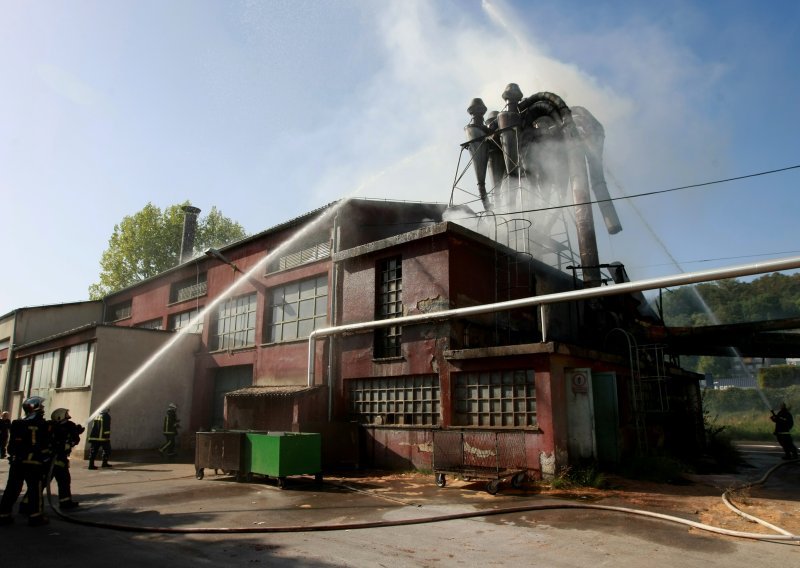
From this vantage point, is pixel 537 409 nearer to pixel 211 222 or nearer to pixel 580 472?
pixel 580 472

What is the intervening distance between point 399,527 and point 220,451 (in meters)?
6.32

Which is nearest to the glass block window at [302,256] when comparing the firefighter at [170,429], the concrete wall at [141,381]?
the concrete wall at [141,381]

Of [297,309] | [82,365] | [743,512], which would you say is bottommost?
[743,512]

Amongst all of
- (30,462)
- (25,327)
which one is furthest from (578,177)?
(25,327)

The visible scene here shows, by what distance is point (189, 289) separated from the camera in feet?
76.7

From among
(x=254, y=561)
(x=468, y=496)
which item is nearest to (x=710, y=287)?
(x=468, y=496)

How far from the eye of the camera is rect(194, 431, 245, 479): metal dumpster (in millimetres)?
11531

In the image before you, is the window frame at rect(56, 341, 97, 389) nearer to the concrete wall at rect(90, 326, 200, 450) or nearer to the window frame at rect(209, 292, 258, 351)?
the concrete wall at rect(90, 326, 200, 450)

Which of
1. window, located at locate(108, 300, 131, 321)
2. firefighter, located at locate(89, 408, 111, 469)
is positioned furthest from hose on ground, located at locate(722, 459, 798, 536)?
window, located at locate(108, 300, 131, 321)

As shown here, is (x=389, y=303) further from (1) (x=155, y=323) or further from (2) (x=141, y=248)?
(2) (x=141, y=248)

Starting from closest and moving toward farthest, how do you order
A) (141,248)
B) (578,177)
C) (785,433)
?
(785,433), (578,177), (141,248)

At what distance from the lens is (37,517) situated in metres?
7.20

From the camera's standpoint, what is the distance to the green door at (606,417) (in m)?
11.4

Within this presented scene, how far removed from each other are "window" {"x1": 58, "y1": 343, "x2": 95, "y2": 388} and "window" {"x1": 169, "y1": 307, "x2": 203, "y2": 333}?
391 centimetres
